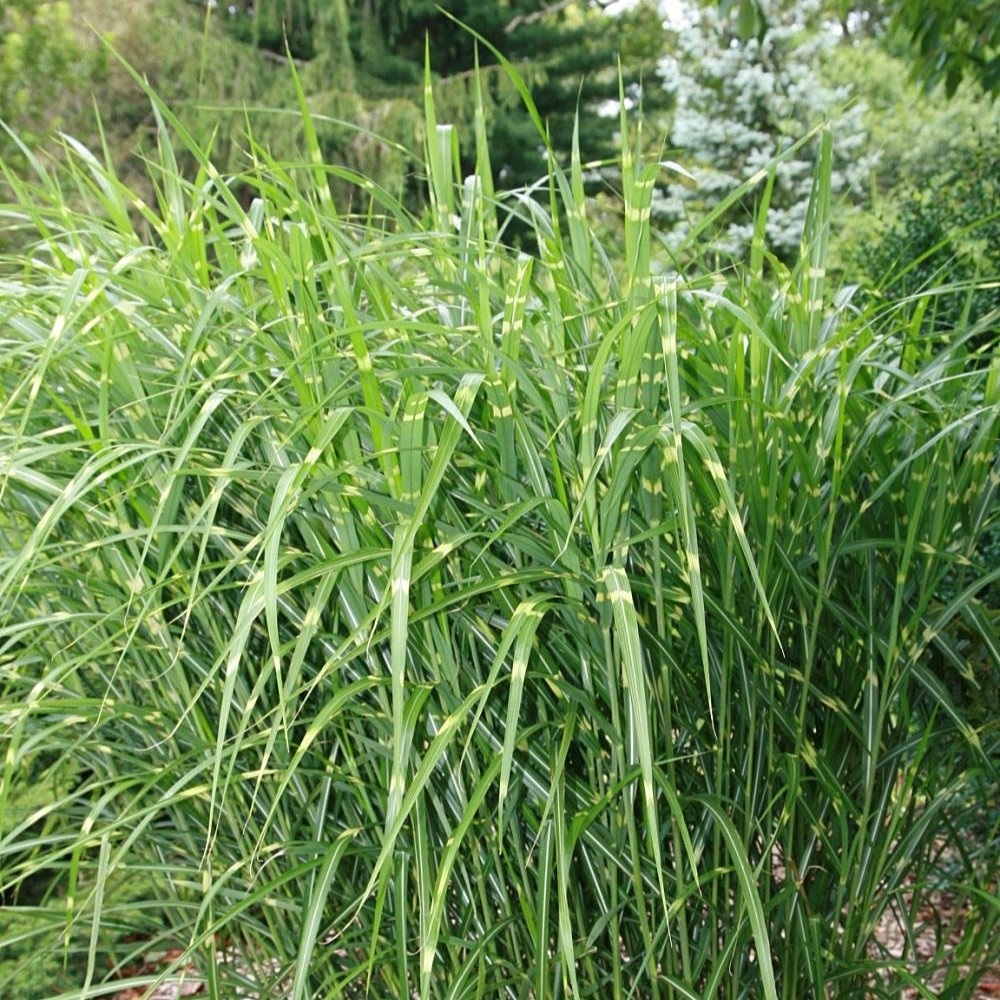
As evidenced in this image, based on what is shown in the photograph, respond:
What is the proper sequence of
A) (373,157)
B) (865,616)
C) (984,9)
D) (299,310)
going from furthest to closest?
(373,157) < (984,9) < (865,616) < (299,310)

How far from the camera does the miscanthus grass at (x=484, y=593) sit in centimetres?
119

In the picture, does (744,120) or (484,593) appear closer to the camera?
(484,593)

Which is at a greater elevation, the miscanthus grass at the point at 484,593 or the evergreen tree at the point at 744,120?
the miscanthus grass at the point at 484,593

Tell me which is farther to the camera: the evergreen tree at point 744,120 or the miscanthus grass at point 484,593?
the evergreen tree at point 744,120

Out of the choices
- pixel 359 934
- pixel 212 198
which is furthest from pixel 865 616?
pixel 212 198

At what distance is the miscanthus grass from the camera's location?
3.91ft

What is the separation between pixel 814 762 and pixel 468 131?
13.7 m

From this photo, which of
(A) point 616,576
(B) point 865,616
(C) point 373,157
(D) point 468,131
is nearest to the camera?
(A) point 616,576

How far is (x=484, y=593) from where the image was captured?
1.30 metres

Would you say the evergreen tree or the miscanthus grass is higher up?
the miscanthus grass

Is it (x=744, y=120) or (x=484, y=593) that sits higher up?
(x=484, y=593)

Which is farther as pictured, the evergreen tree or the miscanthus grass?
the evergreen tree

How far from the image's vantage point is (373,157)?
1334cm

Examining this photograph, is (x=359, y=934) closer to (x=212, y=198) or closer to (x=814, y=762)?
(x=814, y=762)
